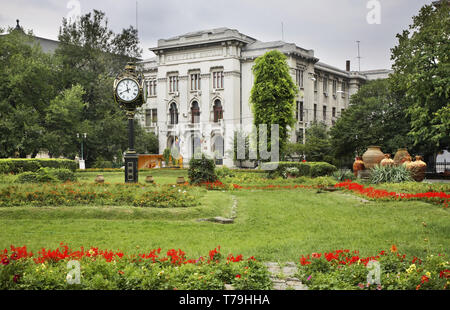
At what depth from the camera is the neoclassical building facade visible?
55469 millimetres

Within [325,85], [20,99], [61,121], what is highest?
[325,85]

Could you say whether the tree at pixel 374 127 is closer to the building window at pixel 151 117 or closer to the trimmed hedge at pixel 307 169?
the trimmed hedge at pixel 307 169

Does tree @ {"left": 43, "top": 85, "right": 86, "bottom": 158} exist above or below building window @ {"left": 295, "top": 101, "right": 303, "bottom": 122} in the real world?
below

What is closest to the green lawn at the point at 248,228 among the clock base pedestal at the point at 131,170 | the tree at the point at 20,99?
the clock base pedestal at the point at 131,170

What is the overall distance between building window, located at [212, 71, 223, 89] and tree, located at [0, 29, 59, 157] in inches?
992

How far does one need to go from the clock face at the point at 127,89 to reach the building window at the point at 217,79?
36011 mm

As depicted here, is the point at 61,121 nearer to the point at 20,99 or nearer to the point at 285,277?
the point at 20,99

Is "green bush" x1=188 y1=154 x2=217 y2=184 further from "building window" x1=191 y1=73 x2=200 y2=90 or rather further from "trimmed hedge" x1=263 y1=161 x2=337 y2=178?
"building window" x1=191 y1=73 x2=200 y2=90

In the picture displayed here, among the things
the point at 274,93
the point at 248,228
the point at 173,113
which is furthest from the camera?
the point at 173,113

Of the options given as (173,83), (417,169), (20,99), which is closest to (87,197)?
(417,169)

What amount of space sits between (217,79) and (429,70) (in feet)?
102

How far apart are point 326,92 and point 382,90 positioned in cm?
1815

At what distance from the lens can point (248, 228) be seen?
12.1 metres

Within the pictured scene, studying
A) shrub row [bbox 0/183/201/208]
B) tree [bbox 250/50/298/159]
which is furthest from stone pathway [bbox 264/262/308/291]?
tree [bbox 250/50/298/159]
